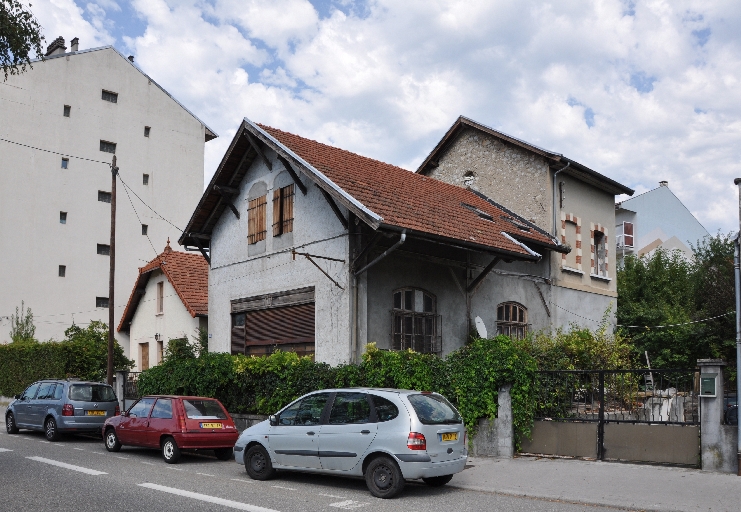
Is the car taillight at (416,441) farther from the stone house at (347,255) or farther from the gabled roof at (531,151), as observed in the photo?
the gabled roof at (531,151)

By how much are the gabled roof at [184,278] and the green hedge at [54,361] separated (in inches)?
119

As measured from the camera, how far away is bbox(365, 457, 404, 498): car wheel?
35.4 ft

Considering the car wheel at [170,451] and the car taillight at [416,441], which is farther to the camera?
the car wheel at [170,451]

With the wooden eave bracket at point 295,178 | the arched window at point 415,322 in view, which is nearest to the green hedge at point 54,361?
the wooden eave bracket at point 295,178

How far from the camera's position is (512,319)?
2070 cm

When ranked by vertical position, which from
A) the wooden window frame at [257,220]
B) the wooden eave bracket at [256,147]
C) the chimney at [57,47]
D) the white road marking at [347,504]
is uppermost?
the chimney at [57,47]

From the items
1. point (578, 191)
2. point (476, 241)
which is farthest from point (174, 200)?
point (476, 241)

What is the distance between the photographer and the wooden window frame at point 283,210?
19.7 meters

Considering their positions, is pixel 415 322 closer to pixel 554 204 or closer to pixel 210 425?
pixel 210 425

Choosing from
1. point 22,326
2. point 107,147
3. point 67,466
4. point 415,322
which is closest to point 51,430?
point 67,466

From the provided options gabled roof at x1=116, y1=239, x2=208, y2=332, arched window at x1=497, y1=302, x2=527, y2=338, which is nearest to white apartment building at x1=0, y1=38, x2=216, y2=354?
gabled roof at x1=116, y1=239, x2=208, y2=332

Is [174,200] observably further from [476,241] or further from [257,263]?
[476,241]

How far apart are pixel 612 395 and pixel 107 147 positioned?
36018 mm

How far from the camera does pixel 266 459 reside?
12.5 meters
